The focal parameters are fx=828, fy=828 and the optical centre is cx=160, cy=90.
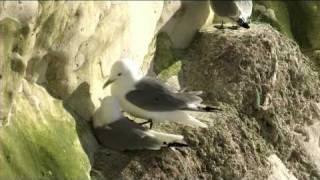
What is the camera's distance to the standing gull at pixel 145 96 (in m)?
7.49

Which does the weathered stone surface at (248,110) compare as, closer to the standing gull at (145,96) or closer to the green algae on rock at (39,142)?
the standing gull at (145,96)

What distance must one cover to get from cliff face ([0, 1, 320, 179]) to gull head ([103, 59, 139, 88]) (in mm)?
204

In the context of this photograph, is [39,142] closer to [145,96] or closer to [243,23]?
[145,96]

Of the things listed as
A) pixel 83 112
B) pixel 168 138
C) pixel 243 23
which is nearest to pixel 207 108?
pixel 168 138

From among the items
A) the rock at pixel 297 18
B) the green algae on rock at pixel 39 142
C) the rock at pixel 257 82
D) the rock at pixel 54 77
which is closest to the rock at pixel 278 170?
the rock at pixel 257 82

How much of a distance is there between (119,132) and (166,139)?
454 mm

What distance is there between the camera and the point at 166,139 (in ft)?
24.7

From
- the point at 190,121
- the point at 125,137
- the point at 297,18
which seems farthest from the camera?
the point at 297,18

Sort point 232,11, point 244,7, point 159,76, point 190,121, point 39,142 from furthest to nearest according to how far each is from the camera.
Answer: point 244,7, point 232,11, point 159,76, point 190,121, point 39,142

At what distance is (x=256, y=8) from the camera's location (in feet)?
37.7

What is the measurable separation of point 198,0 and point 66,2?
269cm

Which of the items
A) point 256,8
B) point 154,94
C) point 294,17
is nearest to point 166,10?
point 154,94

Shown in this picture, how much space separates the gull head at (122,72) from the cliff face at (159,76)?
204 millimetres

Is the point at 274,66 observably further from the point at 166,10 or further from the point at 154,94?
the point at 154,94
